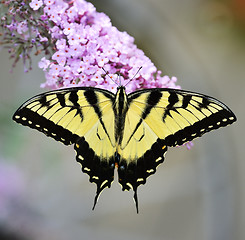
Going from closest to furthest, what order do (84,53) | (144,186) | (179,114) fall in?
1. (179,114)
2. (84,53)
3. (144,186)

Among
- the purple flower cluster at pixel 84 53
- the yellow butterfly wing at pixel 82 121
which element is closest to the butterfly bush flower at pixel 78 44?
the purple flower cluster at pixel 84 53

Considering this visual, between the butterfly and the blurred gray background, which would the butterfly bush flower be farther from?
the blurred gray background

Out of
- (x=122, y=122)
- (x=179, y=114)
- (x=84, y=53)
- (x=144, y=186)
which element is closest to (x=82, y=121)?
(x=122, y=122)

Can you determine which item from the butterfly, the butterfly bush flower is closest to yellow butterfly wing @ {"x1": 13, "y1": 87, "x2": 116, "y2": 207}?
the butterfly

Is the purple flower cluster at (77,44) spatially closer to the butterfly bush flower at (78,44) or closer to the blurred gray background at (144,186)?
the butterfly bush flower at (78,44)

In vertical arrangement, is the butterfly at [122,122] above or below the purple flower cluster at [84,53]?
below

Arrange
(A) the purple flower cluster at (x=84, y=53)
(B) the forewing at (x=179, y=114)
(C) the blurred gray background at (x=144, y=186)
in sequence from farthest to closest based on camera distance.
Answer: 1. (C) the blurred gray background at (x=144, y=186)
2. (A) the purple flower cluster at (x=84, y=53)
3. (B) the forewing at (x=179, y=114)

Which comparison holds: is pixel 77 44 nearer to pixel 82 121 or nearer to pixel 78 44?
pixel 78 44
